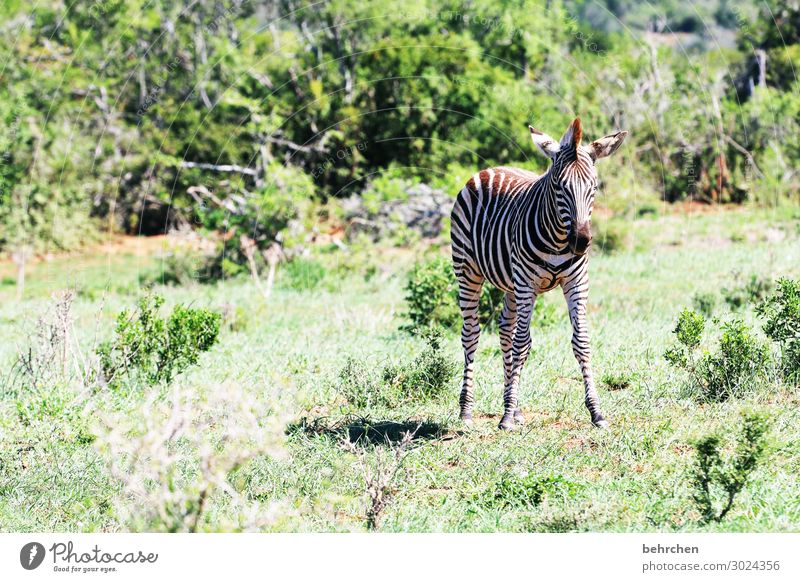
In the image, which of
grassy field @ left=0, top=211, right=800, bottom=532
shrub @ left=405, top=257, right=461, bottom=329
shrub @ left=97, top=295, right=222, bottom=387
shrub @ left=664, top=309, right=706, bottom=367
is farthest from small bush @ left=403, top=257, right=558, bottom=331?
shrub @ left=664, top=309, right=706, bottom=367

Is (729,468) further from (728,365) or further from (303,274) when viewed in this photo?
(303,274)

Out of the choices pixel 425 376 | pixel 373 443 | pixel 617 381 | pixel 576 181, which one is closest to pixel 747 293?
pixel 617 381

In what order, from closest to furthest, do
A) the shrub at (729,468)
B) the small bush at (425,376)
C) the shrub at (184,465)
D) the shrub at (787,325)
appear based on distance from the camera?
the shrub at (184,465) < the shrub at (729,468) < the shrub at (787,325) < the small bush at (425,376)

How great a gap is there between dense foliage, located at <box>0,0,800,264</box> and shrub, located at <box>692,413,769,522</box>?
11728 mm

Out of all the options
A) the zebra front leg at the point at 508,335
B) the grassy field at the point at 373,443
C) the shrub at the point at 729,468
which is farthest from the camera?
the zebra front leg at the point at 508,335

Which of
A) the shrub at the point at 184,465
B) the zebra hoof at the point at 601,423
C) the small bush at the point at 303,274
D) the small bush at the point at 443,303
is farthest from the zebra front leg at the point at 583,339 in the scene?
the small bush at the point at 303,274

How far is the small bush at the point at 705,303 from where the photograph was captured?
12891 mm

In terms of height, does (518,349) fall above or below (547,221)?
below

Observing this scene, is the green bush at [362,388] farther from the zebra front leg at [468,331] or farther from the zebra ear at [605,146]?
the zebra ear at [605,146]

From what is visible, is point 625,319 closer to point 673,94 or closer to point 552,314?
point 552,314

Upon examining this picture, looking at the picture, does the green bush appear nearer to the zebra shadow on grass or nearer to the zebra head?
the zebra shadow on grass

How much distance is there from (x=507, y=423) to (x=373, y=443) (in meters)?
1.11

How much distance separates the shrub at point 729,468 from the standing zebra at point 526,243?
1712mm

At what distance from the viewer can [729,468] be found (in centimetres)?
701
